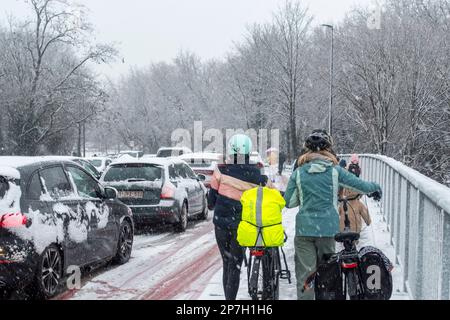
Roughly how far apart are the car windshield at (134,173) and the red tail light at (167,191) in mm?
250

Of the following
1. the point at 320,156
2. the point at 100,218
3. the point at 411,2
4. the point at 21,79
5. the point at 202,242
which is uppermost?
the point at 411,2

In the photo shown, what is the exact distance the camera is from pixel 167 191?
1248 cm

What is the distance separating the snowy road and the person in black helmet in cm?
124

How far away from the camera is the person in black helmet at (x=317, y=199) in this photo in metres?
5.46

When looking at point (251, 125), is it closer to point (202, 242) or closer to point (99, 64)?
point (99, 64)

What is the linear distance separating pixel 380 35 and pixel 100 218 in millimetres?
30834

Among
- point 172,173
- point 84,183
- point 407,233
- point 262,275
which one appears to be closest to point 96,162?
point 172,173

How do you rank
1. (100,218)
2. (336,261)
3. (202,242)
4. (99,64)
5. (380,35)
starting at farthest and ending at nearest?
(99,64)
(380,35)
(202,242)
(100,218)
(336,261)

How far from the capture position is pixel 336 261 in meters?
5.01

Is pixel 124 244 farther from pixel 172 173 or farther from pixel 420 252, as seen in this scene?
pixel 420 252

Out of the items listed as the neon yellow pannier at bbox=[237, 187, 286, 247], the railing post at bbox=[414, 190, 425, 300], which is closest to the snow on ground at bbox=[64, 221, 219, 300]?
the neon yellow pannier at bbox=[237, 187, 286, 247]

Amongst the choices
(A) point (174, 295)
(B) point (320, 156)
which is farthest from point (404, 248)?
(A) point (174, 295)

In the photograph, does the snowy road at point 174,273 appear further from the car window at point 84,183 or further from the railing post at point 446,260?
the railing post at point 446,260

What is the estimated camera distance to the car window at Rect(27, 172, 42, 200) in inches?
268
